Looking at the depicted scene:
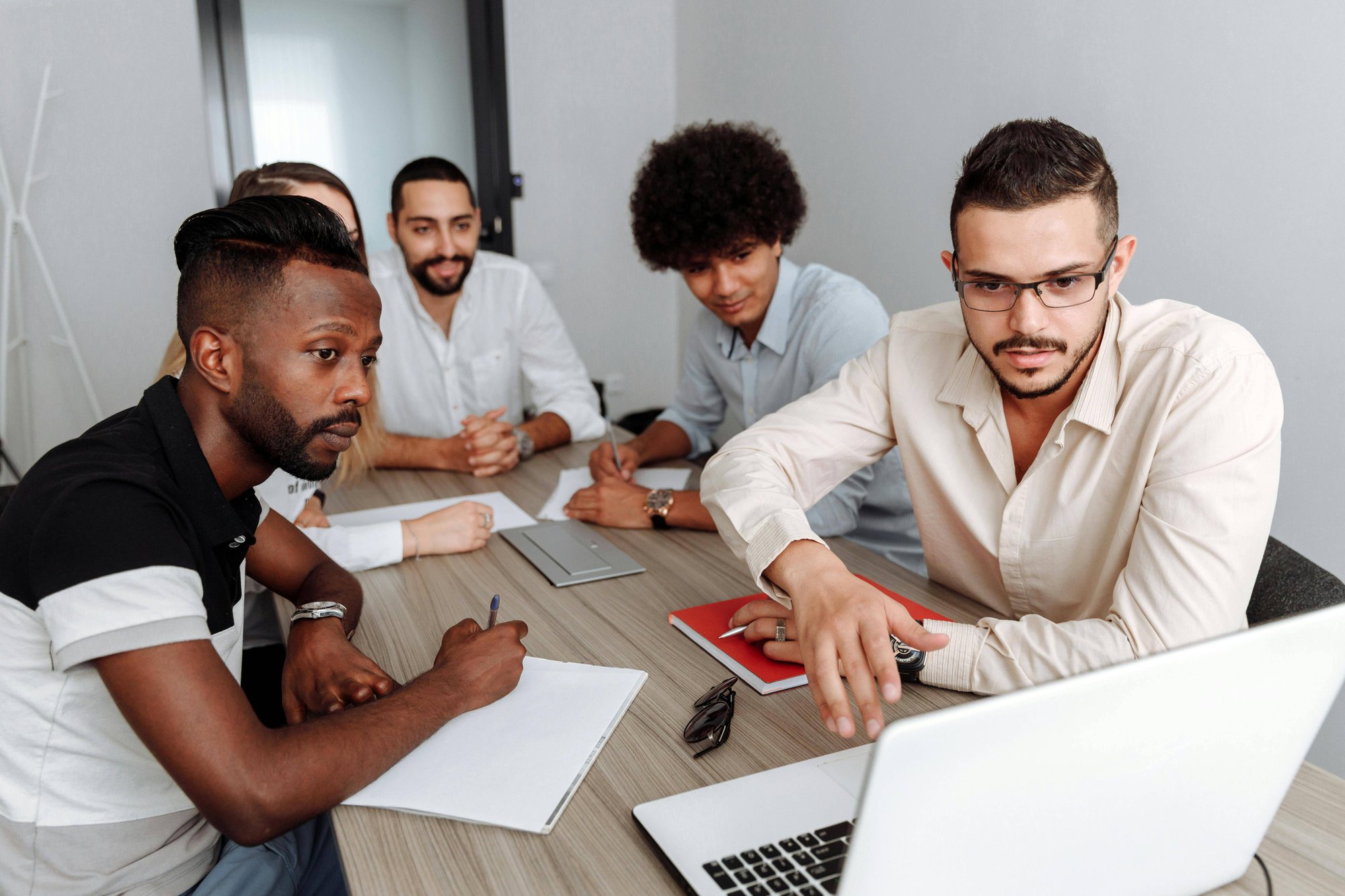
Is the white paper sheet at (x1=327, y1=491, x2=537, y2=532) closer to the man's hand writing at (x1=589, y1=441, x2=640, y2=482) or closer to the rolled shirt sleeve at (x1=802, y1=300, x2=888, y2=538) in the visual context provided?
the man's hand writing at (x1=589, y1=441, x2=640, y2=482)

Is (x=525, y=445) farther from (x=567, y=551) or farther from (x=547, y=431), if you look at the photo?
(x=567, y=551)

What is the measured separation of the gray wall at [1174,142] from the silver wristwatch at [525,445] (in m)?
1.36

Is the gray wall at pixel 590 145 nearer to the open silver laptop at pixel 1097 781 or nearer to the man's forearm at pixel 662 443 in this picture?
the man's forearm at pixel 662 443

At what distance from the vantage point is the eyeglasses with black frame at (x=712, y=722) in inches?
36.4

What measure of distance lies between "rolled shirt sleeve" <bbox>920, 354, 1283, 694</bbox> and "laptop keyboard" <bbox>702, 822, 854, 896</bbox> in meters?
0.36

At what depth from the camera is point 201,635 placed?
82 cm

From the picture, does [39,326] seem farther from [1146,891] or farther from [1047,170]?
[1146,891]

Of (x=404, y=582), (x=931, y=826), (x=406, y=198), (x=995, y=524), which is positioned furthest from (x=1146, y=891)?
(x=406, y=198)

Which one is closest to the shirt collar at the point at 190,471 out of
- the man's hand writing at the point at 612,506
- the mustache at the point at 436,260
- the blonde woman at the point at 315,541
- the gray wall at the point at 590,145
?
the blonde woman at the point at 315,541

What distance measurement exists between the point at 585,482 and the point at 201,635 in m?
1.22

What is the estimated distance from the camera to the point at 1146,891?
650mm

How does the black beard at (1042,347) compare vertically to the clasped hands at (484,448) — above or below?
above

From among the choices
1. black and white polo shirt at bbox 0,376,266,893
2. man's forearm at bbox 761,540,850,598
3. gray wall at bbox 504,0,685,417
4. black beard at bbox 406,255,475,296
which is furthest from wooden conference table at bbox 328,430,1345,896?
gray wall at bbox 504,0,685,417

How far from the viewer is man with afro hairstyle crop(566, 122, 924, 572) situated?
199cm
